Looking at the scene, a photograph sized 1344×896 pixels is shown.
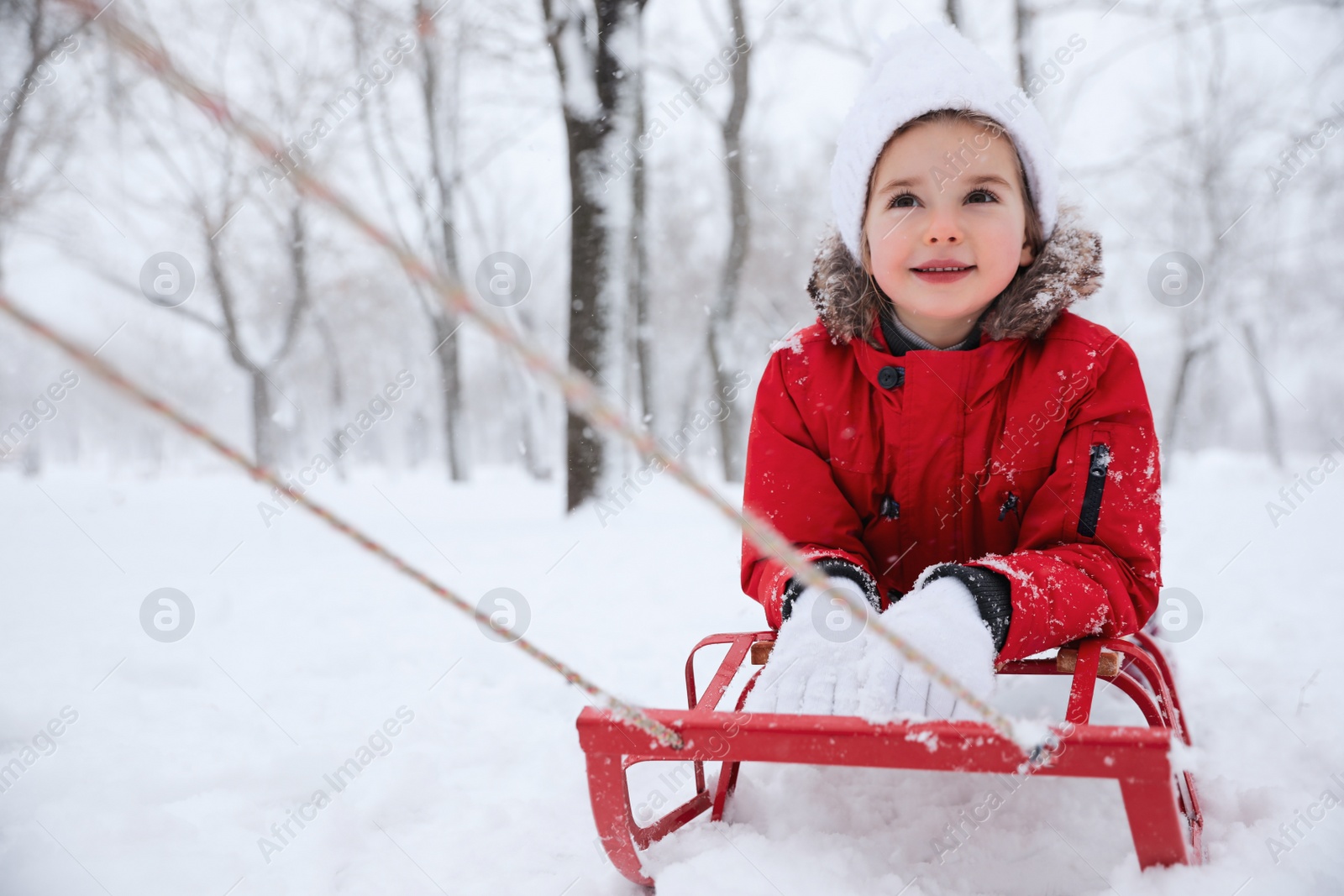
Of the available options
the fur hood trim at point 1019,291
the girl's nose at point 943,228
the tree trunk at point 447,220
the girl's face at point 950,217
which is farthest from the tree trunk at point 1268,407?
the girl's nose at point 943,228

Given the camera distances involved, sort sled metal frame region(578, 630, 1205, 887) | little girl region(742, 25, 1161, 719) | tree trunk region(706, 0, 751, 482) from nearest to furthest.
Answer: sled metal frame region(578, 630, 1205, 887) < little girl region(742, 25, 1161, 719) < tree trunk region(706, 0, 751, 482)

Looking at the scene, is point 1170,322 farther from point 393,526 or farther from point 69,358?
point 69,358

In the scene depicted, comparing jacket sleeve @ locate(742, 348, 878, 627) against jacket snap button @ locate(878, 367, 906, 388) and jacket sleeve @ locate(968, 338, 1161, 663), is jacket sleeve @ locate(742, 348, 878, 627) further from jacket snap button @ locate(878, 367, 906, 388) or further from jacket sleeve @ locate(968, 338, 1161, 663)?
jacket sleeve @ locate(968, 338, 1161, 663)

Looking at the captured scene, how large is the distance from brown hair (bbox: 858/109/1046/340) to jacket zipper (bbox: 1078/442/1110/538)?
0.44 m

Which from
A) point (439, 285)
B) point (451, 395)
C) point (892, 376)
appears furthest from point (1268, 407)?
point (439, 285)

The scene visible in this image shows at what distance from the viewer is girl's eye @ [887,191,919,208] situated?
1.77 meters

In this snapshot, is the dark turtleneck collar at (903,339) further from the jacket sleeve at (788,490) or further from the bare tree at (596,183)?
the bare tree at (596,183)

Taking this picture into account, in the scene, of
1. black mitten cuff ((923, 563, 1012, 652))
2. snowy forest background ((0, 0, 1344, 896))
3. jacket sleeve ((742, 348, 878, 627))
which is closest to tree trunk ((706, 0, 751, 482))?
snowy forest background ((0, 0, 1344, 896))

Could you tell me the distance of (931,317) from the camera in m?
1.87

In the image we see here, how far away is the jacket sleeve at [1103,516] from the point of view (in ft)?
5.11

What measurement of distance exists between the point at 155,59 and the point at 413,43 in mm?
11139

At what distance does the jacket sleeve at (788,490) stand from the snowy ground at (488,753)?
0.49m

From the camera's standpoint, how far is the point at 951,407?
6.01ft

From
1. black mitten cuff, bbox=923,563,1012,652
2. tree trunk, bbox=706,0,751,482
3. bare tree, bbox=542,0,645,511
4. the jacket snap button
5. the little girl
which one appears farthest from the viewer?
tree trunk, bbox=706,0,751,482
